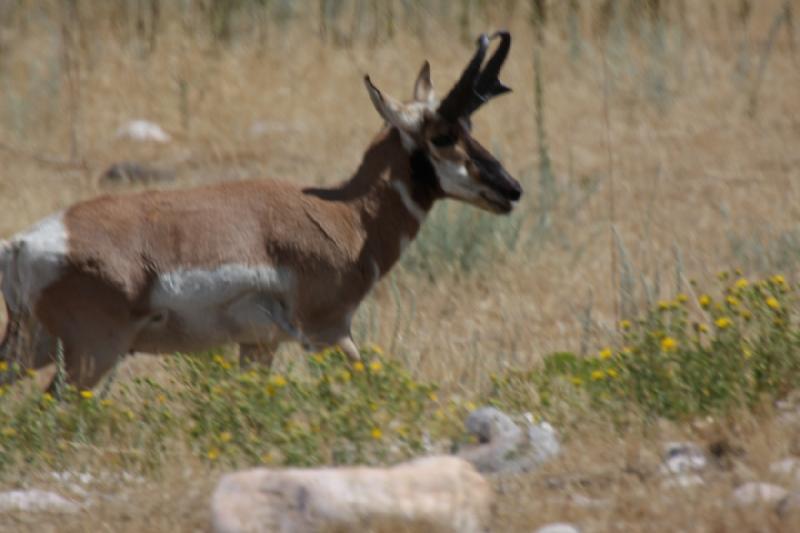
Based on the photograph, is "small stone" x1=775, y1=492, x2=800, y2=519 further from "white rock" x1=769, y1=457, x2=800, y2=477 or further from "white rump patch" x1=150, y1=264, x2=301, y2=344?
"white rump patch" x1=150, y1=264, x2=301, y2=344

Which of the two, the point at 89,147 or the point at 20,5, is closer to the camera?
the point at 89,147

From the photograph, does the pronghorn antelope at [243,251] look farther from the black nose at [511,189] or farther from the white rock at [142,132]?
the white rock at [142,132]

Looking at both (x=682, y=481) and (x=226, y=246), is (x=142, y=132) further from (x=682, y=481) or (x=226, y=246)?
(x=682, y=481)

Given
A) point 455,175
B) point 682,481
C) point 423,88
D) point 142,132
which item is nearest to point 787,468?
point 682,481

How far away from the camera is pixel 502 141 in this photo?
13.6m

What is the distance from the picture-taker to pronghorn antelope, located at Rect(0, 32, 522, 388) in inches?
281

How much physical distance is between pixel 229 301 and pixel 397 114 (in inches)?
51.8

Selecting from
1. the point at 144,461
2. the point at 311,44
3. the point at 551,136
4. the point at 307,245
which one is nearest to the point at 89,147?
the point at 311,44

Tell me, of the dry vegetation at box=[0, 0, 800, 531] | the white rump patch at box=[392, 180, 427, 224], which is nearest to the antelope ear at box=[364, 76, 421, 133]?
the white rump patch at box=[392, 180, 427, 224]

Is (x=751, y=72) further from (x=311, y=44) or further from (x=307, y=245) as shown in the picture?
(x=307, y=245)

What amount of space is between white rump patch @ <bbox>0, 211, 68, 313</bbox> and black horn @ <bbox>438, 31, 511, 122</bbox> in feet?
6.62

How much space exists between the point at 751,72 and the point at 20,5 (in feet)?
23.0

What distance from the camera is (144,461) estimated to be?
6.08 metres

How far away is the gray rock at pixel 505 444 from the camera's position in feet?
19.2
